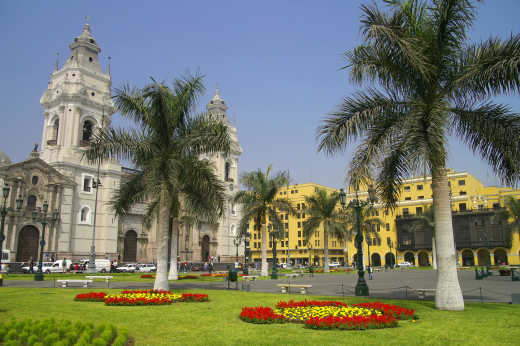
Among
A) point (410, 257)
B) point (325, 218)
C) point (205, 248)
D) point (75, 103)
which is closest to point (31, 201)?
point (75, 103)

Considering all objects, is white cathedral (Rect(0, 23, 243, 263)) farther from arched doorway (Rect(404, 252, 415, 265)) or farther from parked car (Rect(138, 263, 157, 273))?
arched doorway (Rect(404, 252, 415, 265))

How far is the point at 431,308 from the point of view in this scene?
11.5 metres

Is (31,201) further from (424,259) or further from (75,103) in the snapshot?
(424,259)

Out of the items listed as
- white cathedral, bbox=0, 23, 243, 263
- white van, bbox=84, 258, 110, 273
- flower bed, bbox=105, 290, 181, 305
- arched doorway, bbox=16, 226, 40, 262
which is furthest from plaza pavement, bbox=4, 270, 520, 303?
arched doorway, bbox=16, 226, 40, 262

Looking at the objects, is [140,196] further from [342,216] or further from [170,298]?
[342,216]

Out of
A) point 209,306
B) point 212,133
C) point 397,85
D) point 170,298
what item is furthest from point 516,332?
point 212,133

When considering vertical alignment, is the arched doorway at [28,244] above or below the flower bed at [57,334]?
above

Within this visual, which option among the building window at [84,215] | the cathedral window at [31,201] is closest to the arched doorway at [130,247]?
the building window at [84,215]

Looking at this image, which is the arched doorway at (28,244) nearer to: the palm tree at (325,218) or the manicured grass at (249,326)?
the palm tree at (325,218)

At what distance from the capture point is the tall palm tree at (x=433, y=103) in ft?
34.5

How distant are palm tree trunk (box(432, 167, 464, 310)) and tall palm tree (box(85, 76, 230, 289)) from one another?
26.2ft

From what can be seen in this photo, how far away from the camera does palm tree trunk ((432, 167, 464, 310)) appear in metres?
11.1

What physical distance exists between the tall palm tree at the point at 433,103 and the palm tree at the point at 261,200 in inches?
841

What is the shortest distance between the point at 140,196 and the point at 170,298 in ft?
22.5
